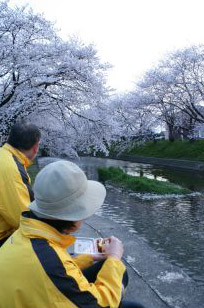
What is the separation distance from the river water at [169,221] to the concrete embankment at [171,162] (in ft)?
34.1

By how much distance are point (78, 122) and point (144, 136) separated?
23.1 meters

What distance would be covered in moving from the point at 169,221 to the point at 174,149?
2597 centimetres

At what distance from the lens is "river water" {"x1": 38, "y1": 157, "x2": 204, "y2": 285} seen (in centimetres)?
654

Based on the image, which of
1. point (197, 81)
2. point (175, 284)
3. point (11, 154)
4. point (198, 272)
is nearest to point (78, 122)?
point (198, 272)

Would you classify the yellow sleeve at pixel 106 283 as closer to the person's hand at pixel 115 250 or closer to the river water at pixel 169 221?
the person's hand at pixel 115 250

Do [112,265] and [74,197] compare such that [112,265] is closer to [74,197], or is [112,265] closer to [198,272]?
[74,197]

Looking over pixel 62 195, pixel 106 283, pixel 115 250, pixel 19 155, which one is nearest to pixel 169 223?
pixel 19 155

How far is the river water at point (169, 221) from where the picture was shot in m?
6.54

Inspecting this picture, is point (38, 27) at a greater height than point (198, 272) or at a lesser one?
greater

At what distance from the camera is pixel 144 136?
3597 centimetres

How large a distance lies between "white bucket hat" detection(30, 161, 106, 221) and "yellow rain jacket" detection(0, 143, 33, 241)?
873 mm

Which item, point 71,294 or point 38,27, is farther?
point 38,27

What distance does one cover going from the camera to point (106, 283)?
176cm

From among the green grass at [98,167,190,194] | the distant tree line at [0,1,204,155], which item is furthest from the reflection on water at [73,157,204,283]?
the distant tree line at [0,1,204,155]
